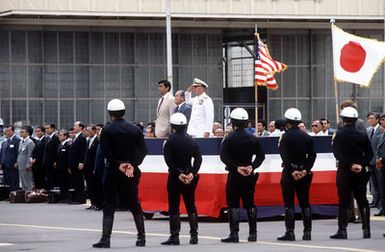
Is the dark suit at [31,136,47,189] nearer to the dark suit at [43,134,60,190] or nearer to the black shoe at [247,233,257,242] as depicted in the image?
the dark suit at [43,134,60,190]

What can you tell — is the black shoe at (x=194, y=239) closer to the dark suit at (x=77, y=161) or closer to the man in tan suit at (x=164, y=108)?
the man in tan suit at (x=164, y=108)

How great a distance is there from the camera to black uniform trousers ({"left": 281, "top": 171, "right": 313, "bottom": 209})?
60.7ft

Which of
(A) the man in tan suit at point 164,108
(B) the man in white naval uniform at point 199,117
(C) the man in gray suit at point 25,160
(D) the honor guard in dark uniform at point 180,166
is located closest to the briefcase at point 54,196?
(C) the man in gray suit at point 25,160

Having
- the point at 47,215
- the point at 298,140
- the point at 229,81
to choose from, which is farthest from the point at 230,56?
the point at 298,140

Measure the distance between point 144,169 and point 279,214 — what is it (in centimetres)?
272

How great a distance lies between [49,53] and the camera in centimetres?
4659

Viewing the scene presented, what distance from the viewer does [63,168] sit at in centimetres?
3159

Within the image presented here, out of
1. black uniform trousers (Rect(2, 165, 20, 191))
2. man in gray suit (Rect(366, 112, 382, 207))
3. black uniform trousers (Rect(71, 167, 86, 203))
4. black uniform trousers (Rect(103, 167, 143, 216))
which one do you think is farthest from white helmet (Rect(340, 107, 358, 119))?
black uniform trousers (Rect(2, 165, 20, 191))

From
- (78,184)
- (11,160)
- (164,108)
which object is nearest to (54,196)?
(78,184)

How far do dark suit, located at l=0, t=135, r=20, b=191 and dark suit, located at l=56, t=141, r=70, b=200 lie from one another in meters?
2.01

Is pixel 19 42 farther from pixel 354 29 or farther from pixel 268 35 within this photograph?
pixel 354 29

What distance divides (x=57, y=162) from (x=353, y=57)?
10742 millimetres

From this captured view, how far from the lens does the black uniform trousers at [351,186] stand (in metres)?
18.6

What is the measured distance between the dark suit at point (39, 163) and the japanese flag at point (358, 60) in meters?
11.4
